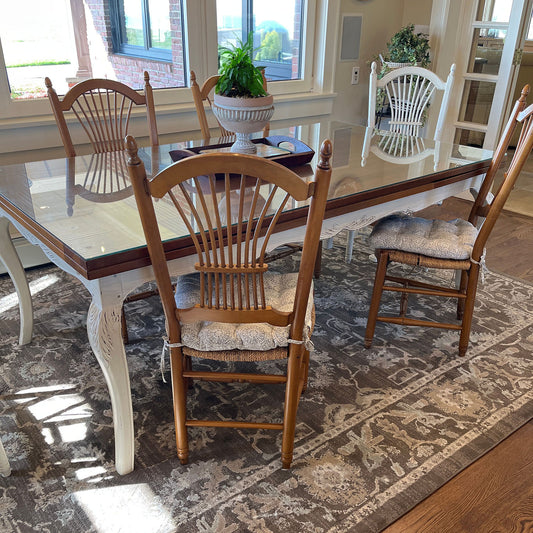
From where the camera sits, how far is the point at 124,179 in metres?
Answer: 1.90

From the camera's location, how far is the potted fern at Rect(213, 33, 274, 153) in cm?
188

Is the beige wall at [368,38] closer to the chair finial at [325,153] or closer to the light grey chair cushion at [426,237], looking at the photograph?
the light grey chair cushion at [426,237]

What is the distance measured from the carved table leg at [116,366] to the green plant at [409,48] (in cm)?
317

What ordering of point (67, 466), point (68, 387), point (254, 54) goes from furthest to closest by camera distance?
point (254, 54), point (68, 387), point (67, 466)

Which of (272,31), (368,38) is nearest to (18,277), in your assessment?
(272,31)

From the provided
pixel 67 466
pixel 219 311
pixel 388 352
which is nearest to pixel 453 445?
pixel 388 352

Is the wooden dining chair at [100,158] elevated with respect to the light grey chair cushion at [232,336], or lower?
elevated

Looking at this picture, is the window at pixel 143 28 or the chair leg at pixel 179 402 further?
the window at pixel 143 28

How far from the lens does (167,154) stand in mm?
2240

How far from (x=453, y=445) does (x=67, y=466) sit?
125cm

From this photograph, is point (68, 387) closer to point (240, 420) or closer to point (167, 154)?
point (240, 420)

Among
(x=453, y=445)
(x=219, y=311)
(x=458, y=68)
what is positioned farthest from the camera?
(x=458, y=68)

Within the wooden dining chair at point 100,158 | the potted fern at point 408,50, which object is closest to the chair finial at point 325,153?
the wooden dining chair at point 100,158

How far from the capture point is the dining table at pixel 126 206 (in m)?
1.38
